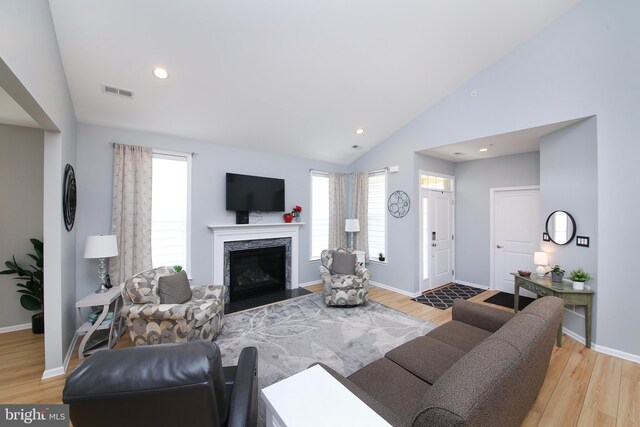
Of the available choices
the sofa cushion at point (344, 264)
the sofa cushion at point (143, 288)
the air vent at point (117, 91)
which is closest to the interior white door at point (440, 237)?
the sofa cushion at point (344, 264)

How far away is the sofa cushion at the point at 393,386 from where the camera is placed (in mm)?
1361

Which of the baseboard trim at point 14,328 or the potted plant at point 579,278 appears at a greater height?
the potted plant at point 579,278

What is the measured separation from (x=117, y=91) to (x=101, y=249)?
5.93ft

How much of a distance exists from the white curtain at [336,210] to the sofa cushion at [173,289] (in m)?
3.06

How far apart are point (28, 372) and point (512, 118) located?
6.07 meters

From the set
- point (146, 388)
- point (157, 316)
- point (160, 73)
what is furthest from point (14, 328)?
point (146, 388)

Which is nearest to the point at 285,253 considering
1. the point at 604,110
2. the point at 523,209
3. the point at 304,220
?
the point at 304,220

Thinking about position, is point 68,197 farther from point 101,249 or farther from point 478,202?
point 478,202

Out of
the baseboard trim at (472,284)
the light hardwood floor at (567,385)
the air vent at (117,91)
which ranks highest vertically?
the air vent at (117,91)

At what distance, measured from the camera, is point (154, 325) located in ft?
8.42

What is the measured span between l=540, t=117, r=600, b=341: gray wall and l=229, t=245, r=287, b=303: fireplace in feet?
13.7

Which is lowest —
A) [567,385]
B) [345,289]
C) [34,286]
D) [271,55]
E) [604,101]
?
[567,385]

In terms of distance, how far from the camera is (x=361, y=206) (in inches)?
213

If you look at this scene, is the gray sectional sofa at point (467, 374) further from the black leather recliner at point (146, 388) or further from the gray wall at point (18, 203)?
the gray wall at point (18, 203)
